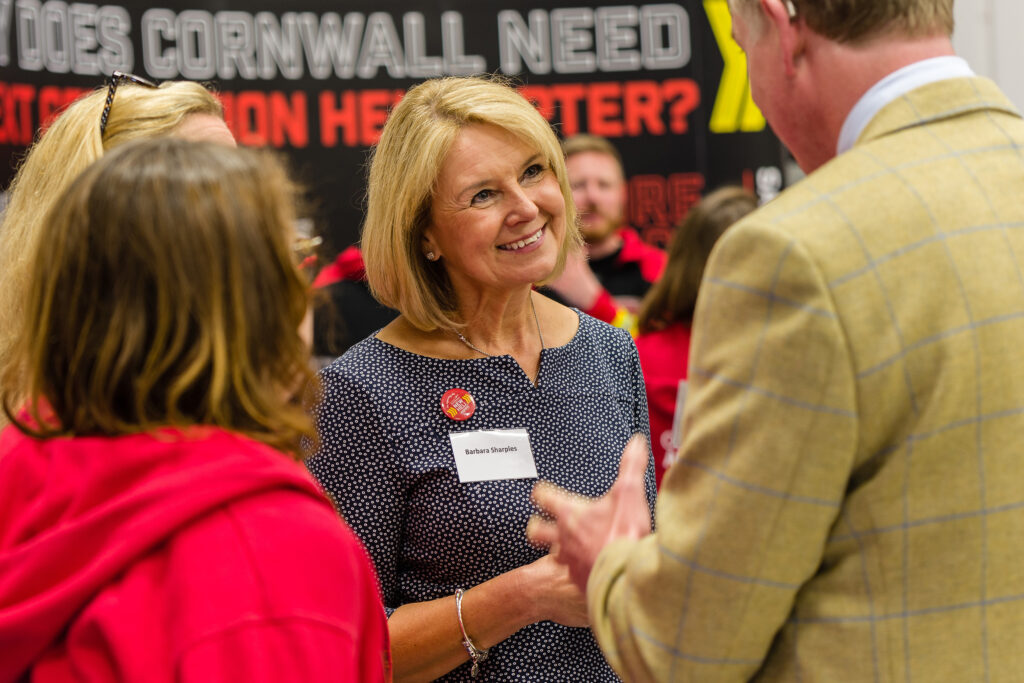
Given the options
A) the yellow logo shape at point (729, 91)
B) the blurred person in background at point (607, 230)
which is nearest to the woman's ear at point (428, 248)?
the blurred person in background at point (607, 230)

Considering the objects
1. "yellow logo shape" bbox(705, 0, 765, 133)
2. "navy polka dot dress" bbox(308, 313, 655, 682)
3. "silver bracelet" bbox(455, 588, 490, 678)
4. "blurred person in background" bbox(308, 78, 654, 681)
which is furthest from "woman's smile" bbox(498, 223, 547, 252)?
"yellow logo shape" bbox(705, 0, 765, 133)

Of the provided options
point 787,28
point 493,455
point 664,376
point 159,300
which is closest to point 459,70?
point 664,376

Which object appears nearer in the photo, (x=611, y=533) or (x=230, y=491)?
(x=230, y=491)

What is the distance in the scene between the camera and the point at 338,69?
4.98m

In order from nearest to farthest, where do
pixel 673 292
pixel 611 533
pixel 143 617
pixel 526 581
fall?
pixel 143 617, pixel 611 533, pixel 526 581, pixel 673 292

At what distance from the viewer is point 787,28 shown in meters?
1.36

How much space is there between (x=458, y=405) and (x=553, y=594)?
1.40ft

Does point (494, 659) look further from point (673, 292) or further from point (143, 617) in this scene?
point (673, 292)

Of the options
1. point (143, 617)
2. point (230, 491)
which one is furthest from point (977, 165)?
point (143, 617)

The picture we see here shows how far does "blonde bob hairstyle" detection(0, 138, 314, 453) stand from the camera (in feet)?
3.83

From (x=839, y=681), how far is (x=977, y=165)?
23.9 inches

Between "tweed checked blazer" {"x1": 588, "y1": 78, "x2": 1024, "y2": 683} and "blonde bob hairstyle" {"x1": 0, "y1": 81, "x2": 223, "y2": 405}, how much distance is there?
1.08 meters

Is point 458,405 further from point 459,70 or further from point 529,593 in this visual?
point 459,70

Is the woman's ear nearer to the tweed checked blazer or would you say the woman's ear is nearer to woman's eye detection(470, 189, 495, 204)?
woman's eye detection(470, 189, 495, 204)
